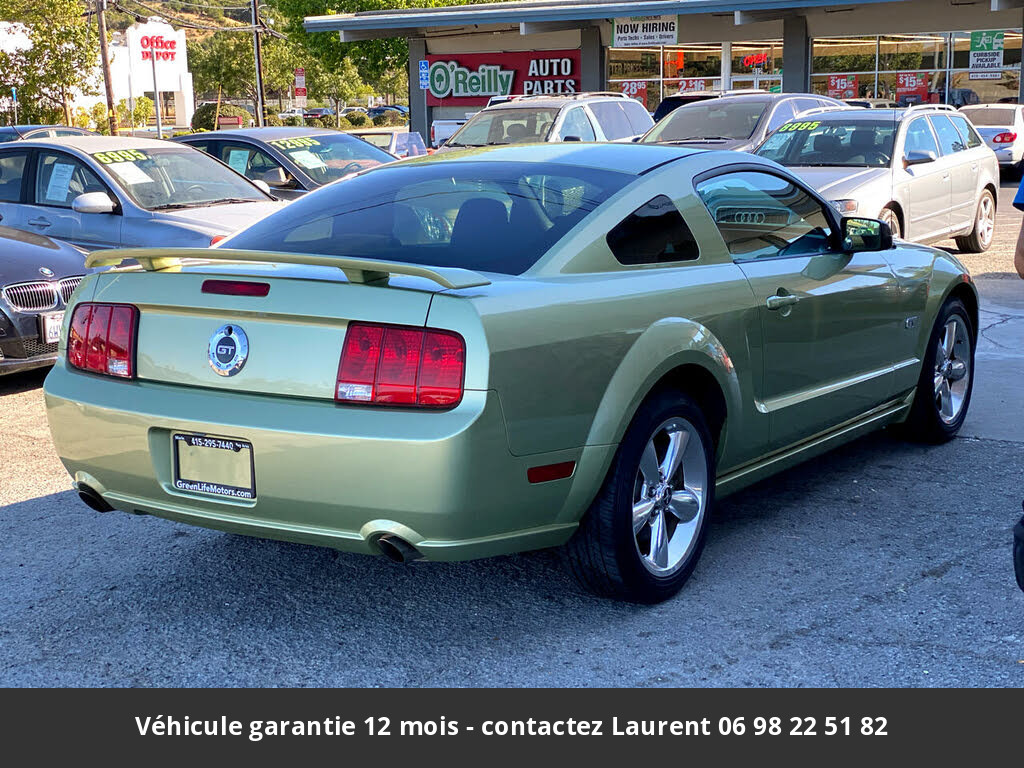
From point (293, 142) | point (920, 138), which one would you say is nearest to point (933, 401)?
point (920, 138)

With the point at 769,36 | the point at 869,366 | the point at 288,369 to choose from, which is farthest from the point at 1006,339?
the point at 769,36

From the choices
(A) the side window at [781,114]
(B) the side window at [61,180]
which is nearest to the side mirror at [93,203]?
(B) the side window at [61,180]

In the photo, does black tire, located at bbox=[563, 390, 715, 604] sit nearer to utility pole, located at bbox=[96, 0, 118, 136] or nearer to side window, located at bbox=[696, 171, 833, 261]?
side window, located at bbox=[696, 171, 833, 261]

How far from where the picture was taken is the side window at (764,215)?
4.79 meters

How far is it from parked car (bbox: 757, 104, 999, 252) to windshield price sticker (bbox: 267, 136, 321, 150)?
4626 millimetres

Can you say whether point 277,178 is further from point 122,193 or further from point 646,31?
point 646,31

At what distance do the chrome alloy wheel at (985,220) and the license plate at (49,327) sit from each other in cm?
968

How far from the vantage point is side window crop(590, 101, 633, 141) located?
18.5 metres

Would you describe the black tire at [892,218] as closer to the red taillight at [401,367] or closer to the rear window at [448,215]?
the rear window at [448,215]

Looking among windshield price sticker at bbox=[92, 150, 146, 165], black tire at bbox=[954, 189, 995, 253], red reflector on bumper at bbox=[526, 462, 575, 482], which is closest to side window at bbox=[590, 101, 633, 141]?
black tire at bbox=[954, 189, 995, 253]

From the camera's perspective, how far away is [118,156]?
10.4 meters

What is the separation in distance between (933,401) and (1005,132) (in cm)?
2012
